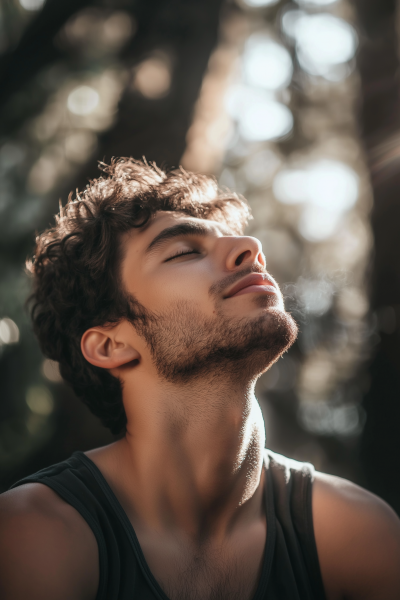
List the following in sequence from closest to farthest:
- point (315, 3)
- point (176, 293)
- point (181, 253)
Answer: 1. point (176, 293)
2. point (181, 253)
3. point (315, 3)

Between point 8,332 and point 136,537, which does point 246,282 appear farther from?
point 8,332

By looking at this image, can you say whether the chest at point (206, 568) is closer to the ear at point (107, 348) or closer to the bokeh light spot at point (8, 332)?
the ear at point (107, 348)

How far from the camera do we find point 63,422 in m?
3.41

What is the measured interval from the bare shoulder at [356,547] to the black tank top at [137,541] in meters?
0.05

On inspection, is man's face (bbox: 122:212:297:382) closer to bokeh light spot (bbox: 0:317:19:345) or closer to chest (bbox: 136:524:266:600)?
chest (bbox: 136:524:266:600)

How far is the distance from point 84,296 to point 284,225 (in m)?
3.41

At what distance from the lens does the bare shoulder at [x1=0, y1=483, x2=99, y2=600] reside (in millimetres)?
1399

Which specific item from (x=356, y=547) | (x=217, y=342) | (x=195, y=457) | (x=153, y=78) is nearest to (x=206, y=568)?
(x=195, y=457)

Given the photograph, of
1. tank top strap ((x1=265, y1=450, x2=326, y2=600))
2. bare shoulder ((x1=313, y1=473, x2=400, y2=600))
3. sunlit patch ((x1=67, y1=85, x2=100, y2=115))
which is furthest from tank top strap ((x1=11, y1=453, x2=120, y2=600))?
sunlit patch ((x1=67, y1=85, x2=100, y2=115))

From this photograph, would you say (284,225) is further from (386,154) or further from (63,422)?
(63,422)

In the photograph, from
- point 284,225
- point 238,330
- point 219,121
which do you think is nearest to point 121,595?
point 238,330

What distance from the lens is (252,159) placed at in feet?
15.9

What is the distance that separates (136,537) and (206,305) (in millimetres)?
1002

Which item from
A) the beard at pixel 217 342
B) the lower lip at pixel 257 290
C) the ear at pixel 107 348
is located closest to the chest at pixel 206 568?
the beard at pixel 217 342
